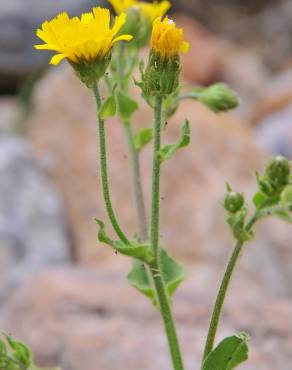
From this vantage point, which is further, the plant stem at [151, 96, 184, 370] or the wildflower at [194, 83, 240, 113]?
the wildflower at [194, 83, 240, 113]

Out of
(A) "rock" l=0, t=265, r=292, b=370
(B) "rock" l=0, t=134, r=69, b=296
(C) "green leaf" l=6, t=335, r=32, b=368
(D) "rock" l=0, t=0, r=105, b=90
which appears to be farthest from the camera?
(D) "rock" l=0, t=0, r=105, b=90

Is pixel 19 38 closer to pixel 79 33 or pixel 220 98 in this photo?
pixel 220 98

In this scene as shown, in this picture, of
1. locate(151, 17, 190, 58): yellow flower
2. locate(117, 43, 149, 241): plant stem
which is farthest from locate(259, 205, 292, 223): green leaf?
locate(117, 43, 149, 241): plant stem

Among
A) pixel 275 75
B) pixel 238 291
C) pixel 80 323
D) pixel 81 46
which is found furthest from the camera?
pixel 275 75

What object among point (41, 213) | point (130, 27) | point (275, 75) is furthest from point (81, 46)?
point (275, 75)

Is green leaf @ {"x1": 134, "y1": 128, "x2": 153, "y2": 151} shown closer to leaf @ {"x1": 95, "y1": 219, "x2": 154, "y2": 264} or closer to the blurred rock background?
the blurred rock background

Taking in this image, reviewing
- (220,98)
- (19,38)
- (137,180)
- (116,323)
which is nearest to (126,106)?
(137,180)

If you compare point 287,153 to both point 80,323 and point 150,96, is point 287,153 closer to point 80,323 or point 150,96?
point 80,323
